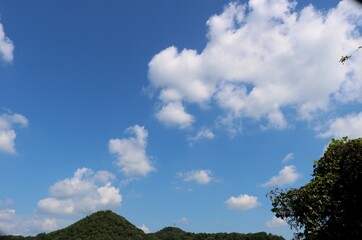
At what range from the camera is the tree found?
19.5m

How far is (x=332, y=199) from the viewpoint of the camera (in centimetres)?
2028

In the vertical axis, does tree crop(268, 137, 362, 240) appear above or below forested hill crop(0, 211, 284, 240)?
below

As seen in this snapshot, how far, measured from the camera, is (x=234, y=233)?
141125mm

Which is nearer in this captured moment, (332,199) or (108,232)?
(332,199)

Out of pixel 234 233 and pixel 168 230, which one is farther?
pixel 168 230

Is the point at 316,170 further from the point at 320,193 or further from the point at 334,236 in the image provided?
the point at 334,236

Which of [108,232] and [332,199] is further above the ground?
[108,232]

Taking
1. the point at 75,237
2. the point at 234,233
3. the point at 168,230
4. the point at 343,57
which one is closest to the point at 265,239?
the point at 234,233

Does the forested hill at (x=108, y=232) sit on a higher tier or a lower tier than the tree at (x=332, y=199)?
higher

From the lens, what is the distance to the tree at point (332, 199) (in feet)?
63.8

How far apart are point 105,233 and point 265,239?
54.2m

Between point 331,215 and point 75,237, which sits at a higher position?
point 75,237

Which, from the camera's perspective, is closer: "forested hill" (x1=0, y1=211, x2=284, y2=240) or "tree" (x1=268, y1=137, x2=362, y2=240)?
"tree" (x1=268, y1=137, x2=362, y2=240)

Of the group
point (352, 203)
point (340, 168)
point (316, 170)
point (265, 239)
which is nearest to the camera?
point (352, 203)
